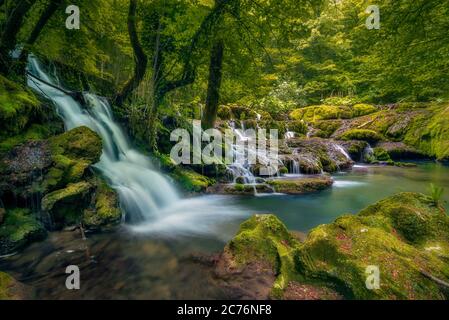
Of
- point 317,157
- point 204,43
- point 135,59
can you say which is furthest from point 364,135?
point 204,43

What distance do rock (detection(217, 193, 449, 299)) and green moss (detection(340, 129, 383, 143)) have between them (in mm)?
15264

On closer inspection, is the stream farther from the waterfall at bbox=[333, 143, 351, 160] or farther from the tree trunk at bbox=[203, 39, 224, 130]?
the waterfall at bbox=[333, 143, 351, 160]

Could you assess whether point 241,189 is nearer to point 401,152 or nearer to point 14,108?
point 14,108

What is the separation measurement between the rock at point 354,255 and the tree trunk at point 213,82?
557 cm

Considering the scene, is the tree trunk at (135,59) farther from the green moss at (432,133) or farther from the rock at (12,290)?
the green moss at (432,133)

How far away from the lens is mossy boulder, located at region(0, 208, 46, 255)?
4.17 meters

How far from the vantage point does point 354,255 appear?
3.10 meters

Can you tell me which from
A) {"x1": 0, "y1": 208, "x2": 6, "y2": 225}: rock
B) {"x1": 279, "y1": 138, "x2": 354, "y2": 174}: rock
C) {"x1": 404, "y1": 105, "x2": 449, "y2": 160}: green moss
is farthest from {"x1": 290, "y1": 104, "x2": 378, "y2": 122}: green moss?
{"x1": 0, "y1": 208, "x2": 6, "y2": 225}: rock

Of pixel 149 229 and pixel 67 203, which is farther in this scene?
pixel 149 229

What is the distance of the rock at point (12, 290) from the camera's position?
9.48 ft

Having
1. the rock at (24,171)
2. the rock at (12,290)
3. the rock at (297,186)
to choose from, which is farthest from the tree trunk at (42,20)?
the rock at (297,186)

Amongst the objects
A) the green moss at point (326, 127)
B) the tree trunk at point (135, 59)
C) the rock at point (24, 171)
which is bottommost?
the rock at point (24, 171)

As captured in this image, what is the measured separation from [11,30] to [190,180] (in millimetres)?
5522
